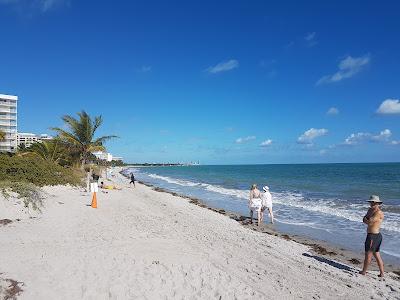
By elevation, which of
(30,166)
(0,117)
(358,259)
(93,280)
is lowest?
(358,259)

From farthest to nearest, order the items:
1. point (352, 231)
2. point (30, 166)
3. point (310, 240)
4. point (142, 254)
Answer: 1. point (30, 166)
2. point (352, 231)
3. point (310, 240)
4. point (142, 254)

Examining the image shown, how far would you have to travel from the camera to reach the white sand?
5848mm

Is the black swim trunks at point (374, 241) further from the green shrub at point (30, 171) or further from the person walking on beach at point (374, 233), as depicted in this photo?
the green shrub at point (30, 171)

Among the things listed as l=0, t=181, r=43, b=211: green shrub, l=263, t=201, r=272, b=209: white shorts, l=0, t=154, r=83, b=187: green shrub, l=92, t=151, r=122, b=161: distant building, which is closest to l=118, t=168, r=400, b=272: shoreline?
l=263, t=201, r=272, b=209: white shorts

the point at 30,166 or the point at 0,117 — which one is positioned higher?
the point at 0,117

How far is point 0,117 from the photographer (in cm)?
7262

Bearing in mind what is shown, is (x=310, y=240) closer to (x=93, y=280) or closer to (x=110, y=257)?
(x=110, y=257)

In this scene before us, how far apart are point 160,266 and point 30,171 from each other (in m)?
14.3

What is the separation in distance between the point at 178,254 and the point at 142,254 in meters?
0.77

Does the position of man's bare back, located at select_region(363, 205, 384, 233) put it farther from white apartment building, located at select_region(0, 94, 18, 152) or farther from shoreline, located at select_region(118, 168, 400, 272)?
white apartment building, located at select_region(0, 94, 18, 152)

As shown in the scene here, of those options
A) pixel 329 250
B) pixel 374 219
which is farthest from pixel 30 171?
pixel 374 219

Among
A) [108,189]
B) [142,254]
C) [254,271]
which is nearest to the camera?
[254,271]

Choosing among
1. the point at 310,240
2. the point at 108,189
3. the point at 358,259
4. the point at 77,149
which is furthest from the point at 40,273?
the point at 77,149

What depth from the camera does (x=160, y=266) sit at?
22.6 ft
